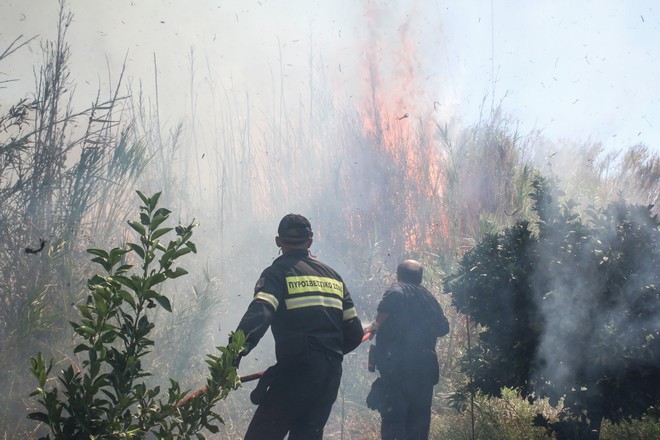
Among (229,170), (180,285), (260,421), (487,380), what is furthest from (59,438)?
(229,170)

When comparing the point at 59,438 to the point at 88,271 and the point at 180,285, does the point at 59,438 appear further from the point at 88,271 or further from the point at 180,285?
the point at 180,285

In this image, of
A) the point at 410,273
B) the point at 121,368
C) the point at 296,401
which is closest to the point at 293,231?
the point at 296,401

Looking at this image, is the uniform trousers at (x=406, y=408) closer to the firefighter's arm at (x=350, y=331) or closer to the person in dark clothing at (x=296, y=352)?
the firefighter's arm at (x=350, y=331)

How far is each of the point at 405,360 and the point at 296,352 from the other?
1794mm

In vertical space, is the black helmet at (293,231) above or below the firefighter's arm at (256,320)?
above

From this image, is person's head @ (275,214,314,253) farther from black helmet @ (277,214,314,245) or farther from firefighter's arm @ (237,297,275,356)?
firefighter's arm @ (237,297,275,356)

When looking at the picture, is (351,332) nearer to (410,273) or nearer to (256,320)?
(256,320)

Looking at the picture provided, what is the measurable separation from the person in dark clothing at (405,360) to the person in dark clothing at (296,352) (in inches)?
52.8

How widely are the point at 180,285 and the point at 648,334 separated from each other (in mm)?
6710

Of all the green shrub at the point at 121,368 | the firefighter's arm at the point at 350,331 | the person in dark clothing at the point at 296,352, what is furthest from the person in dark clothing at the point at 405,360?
the green shrub at the point at 121,368

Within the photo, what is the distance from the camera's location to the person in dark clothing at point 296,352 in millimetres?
3549

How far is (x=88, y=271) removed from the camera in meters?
5.34

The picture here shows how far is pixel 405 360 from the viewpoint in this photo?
16.5ft

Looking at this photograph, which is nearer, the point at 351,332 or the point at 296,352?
the point at 296,352
